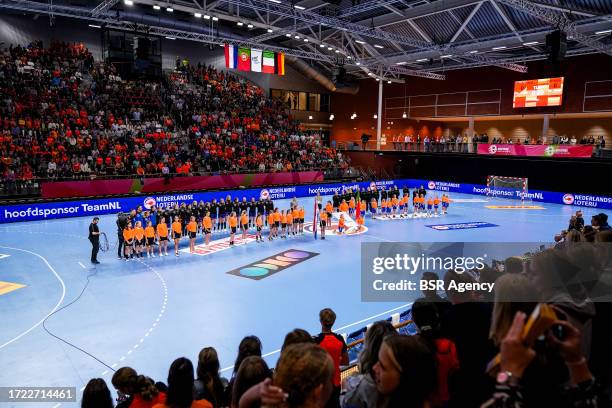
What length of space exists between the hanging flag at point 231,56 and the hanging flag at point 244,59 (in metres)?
0.34

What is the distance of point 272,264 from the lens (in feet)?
46.2

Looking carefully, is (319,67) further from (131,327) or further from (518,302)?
(518,302)

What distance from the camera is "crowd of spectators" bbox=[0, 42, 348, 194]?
908 inches

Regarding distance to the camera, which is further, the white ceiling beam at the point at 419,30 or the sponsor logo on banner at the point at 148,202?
the white ceiling beam at the point at 419,30

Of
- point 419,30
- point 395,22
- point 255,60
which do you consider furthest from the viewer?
point 419,30

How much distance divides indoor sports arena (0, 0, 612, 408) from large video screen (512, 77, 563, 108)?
0.14m

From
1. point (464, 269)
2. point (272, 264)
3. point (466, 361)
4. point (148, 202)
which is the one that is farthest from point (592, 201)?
point (466, 361)

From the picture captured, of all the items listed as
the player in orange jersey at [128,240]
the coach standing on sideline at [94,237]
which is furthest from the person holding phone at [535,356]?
the player in orange jersey at [128,240]

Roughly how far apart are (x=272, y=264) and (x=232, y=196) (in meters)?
13.4

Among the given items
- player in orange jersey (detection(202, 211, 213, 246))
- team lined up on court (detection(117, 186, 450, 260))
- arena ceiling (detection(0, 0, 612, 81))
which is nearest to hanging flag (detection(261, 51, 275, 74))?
arena ceiling (detection(0, 0, 612, 81))

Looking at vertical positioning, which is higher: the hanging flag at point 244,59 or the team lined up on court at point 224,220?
the hanging flag at point 244,59

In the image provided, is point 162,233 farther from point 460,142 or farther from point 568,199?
point 568,199

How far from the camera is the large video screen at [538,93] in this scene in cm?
2859

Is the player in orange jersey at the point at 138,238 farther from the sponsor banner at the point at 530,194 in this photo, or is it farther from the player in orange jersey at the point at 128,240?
the sponsor banner at the point at 530,194
